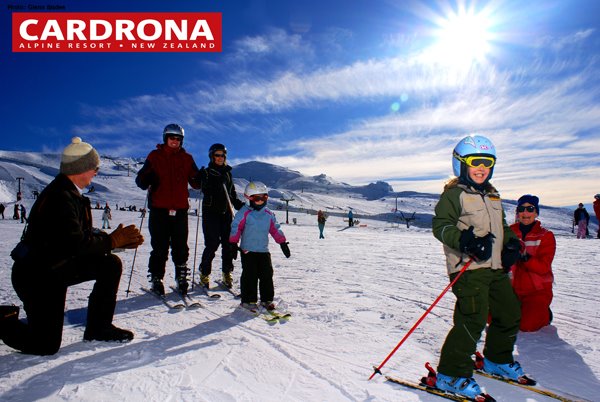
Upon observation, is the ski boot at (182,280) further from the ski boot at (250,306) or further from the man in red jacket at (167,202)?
the ski boot at (250,306)

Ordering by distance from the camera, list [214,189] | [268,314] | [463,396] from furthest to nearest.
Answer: [214,189] < [268,314] < [463,396]

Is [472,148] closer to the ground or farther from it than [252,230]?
farther from it

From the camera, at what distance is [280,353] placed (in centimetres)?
314

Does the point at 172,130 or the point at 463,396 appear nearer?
the point at 463,396

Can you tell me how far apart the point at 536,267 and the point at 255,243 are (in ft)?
A: 10.5

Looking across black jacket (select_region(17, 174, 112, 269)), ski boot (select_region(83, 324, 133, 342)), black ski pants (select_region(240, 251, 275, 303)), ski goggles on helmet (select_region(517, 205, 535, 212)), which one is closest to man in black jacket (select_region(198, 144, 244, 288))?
black ski pants (select_region(240, 251, 275, 303))

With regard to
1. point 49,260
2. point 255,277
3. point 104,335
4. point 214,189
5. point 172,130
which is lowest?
point 104,335

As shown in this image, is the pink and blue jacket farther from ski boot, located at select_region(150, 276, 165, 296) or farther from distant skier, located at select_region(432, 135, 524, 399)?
distant skier, located at select_region(432, 135, 524, 399)

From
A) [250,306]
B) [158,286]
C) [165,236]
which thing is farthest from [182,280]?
[250,306]

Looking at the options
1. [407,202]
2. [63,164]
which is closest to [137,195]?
[63,164]

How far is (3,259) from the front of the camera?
8.27 m

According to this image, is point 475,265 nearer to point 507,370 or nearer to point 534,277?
point 507,370

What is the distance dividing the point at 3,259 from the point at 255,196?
7.14m

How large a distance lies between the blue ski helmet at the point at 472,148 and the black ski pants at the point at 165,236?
375cm
